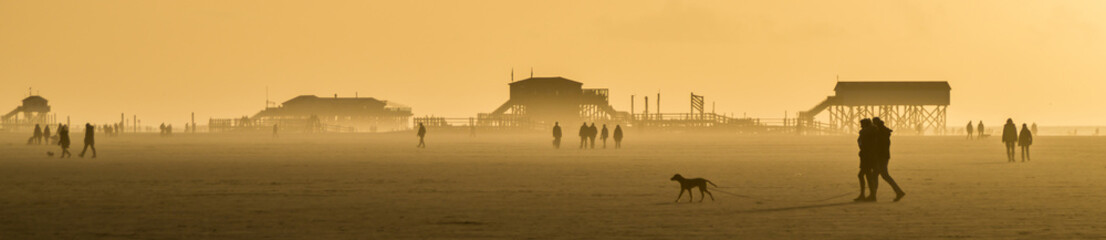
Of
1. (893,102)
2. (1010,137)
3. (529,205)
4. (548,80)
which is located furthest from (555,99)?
(529,205)

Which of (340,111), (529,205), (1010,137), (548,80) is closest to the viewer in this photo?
(529,205)

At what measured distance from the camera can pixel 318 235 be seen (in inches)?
454

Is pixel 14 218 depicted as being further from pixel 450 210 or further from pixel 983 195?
pixel 983 195

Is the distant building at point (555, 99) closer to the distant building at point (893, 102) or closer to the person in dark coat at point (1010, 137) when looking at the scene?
the distant building at point (893, 102)

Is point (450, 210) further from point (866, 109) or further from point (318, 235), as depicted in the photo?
point (866, 109)

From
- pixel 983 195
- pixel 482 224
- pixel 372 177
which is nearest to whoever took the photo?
pixel 482 224

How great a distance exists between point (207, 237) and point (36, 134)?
154 feet

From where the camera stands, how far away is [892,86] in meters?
106

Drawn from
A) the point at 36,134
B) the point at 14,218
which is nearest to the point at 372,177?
the point at 14,218

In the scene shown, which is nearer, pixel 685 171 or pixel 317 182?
pixel 317 182

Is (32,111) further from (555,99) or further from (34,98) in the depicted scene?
(555,99)

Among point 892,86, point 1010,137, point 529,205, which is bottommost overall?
point 529,205

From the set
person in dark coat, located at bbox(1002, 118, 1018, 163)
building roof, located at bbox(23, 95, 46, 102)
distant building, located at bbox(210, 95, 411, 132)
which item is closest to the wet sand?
person in dark coat, located at bbox(1002, 118, 1018, 163)

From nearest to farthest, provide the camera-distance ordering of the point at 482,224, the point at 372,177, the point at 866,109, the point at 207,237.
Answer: the point at 207,237 → the point at 482,224 → the point at 372,177 → the point at 866,109
